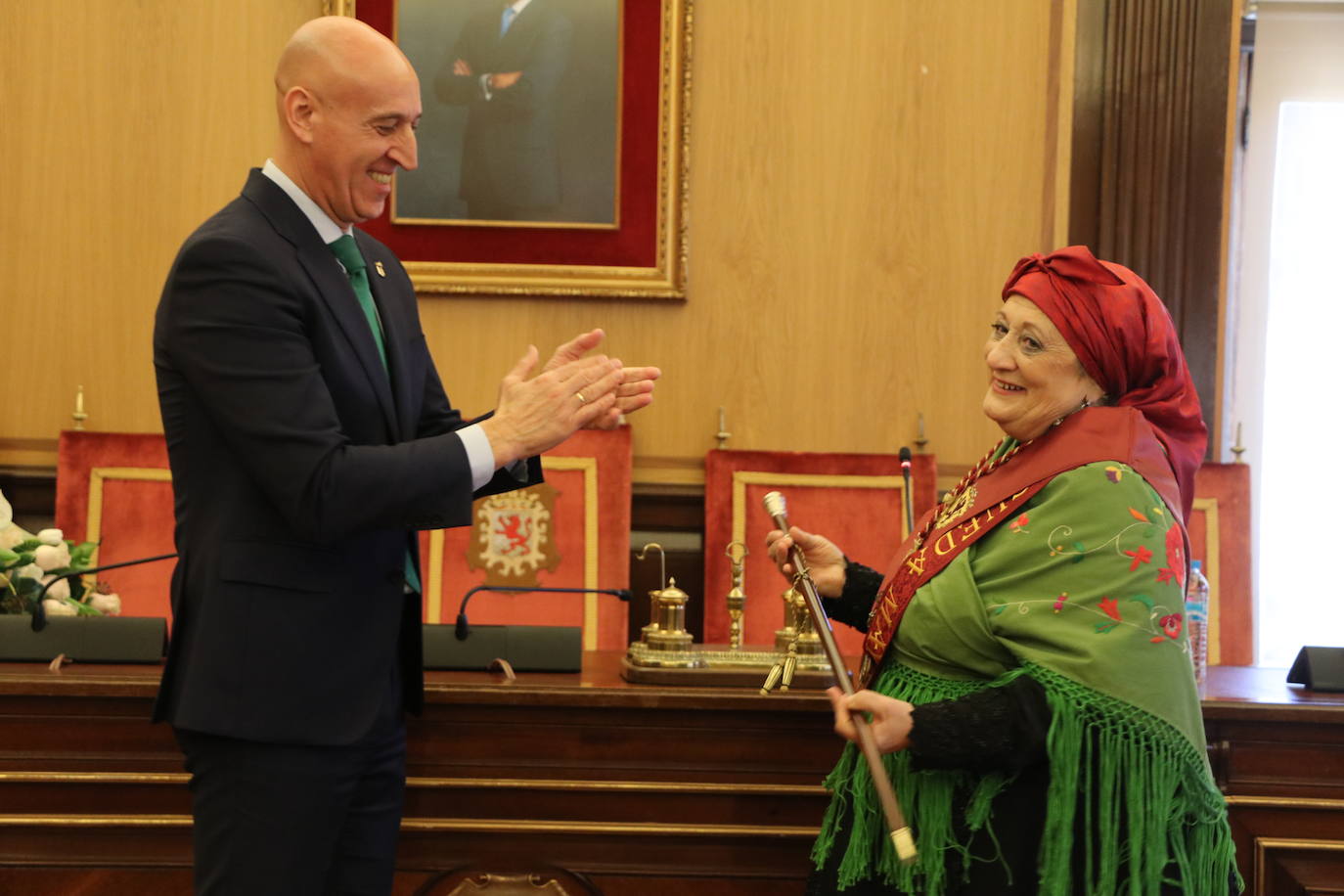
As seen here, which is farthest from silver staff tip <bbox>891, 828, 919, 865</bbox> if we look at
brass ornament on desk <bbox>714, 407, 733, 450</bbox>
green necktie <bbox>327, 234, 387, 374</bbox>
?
brass ornament on desk <bbox>714, 407, 733, 450</bbox>

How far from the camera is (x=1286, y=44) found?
14.1 ft

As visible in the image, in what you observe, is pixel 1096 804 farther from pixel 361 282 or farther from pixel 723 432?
pixel 723 432

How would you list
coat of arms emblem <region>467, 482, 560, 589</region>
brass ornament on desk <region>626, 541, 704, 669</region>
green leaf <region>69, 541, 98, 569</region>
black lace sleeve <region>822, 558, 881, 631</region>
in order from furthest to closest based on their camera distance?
coat of arms emblem <region>467, 482, 560, 589</region>
green leaf <region>69, 541, 98, 569</region>
brass ornament on desk <region>626, 541, 704, 669</region>
black lace sleeve <region>822, 558, 881, 631</region>

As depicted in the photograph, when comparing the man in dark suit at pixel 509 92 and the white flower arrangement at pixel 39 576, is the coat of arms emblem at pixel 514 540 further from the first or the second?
the white flower arrangement at pixel 39 576

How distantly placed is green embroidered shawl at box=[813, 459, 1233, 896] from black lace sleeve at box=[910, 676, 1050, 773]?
0.08 feet

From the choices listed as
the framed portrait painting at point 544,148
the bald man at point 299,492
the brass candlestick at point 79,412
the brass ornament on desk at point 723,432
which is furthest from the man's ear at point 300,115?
the brass candlestick at point 79,412

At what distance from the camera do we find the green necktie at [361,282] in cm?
194

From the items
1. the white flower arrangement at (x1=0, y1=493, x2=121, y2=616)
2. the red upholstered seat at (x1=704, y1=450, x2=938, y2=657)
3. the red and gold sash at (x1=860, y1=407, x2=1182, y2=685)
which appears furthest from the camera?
the red upholstered seat at (x1=704, y1=450, x2=938, y2=657)

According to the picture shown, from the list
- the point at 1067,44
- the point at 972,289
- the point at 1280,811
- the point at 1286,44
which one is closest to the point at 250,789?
the point at 1280,811

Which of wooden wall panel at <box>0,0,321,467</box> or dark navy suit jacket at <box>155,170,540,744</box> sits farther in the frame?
wooden wall panel at <box>0,0,321,467</box>

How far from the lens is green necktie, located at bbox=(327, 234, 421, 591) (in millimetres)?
1937

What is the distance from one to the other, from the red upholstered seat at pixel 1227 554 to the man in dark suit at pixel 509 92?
216cm

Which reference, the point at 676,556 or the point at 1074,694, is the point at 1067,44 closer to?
the point at 676,556

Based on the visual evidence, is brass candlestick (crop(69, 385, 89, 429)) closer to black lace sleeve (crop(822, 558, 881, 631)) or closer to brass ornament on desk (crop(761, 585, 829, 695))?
brass ornament on desk (crop(761, 585, 829, 695))
